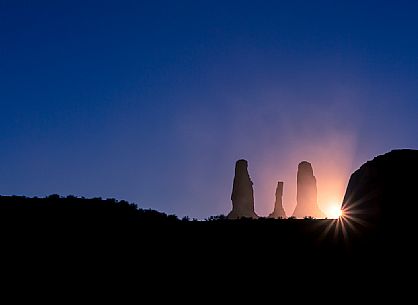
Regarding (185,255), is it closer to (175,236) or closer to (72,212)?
(175,236)

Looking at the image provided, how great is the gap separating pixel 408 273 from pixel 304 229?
13.2 ft

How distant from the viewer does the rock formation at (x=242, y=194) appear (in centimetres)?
11750

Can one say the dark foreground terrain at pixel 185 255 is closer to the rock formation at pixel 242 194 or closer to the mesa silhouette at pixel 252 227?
the mesa silhouette at pixel 252 227

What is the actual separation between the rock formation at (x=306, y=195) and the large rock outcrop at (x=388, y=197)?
4539 inches

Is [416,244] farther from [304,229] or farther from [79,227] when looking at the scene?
[79,227]

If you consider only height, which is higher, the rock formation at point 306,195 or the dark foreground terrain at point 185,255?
the rock formation at point 306,195

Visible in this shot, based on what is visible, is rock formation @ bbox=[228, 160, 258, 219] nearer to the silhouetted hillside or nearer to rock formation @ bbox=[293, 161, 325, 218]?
rock formation @ bbox=[293, 161, 325, 218]

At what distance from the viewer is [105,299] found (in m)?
15.5

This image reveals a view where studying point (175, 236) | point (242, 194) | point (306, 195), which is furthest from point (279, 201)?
point (175, 236)

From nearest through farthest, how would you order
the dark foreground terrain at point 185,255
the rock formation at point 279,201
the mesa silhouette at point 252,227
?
the dark foreground terrain at point 185,255, the mesa silhouette at point 252,227, the rock formation at point 279,201

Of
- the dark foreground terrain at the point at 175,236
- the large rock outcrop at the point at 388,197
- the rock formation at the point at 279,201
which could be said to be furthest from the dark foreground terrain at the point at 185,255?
the rock formation at the point at 279,201

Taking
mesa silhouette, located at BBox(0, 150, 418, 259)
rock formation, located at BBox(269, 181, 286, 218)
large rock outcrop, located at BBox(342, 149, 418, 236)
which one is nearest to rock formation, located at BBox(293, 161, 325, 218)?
rock formation, located at BBox(269, 181, 286, 218)

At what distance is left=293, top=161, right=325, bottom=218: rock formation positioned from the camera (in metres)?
133

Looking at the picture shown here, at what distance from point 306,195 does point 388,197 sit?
119 m
